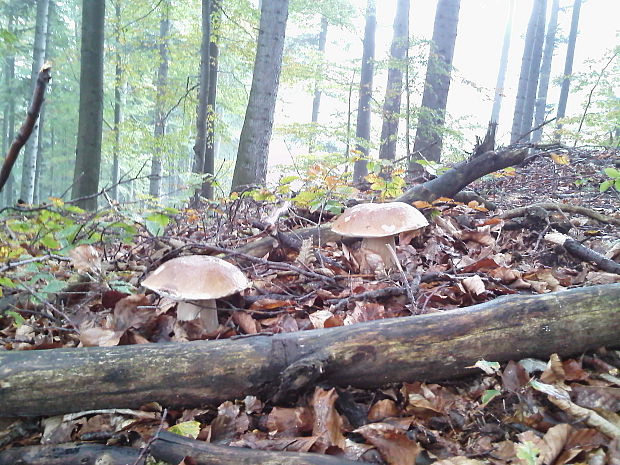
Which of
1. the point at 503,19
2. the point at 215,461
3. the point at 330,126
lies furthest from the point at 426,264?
the point at 503,19

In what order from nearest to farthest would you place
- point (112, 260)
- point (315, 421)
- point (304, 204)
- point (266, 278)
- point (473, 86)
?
point (315, 421)
point (266, 278)
point (112, 260)
point (304, 204)
point (473, 86)

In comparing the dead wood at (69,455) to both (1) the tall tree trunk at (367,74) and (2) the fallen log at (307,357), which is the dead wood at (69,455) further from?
(1) the tall tree trunk at (367,74)

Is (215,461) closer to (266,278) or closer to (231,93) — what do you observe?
(266,278)

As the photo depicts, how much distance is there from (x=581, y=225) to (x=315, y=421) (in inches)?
131

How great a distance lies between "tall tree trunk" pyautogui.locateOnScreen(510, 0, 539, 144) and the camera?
14.3 m

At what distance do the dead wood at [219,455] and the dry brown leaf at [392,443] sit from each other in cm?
19

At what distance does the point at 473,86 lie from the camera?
26.9 feet

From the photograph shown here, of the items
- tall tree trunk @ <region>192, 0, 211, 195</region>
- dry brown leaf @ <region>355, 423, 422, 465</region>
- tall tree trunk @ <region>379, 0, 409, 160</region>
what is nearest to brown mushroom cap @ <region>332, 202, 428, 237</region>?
dry brown leaf @ <region>355, 423, 422, 465</region>

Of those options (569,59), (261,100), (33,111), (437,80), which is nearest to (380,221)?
(33,111)

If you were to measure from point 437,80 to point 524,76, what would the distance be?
8.88 meters

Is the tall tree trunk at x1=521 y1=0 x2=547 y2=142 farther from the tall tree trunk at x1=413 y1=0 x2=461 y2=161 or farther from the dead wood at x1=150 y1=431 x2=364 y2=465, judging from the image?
the dead wood at x1=150 y1=431 x2=364 y2=465

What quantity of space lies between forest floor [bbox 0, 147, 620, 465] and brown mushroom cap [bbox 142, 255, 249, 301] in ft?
0.80

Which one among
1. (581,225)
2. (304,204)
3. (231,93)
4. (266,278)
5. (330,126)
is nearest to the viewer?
(266,278)

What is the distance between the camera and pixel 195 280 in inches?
83.7
